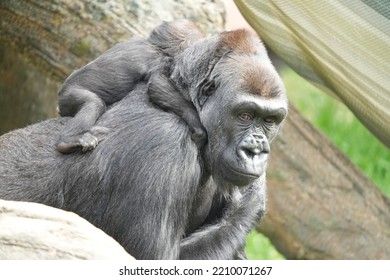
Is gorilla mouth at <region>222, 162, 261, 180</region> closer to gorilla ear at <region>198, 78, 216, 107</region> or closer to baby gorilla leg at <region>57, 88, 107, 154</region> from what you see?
gorilla ear at <region>198, 78, 216, 107</region>

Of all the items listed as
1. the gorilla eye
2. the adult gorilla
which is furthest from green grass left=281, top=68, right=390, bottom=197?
the gorilla eye

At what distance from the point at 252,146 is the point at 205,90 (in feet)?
1.17

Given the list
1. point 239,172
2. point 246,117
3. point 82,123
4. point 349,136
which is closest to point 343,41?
point 246,117

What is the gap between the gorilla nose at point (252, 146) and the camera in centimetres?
422

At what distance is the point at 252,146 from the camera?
4215mm

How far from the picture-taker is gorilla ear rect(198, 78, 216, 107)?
4359 mm

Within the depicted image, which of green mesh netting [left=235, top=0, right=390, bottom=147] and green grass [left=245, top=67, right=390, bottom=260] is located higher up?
green mesh netting [left=235, top=0, right=390, bottom=147]

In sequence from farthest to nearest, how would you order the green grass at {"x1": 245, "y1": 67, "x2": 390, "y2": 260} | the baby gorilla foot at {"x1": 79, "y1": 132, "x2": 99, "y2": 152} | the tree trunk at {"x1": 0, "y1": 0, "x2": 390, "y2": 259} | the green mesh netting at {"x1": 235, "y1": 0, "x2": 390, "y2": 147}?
the green grass at {"x1": 245, "y1": 67, "x2": 390, "y2": 260} → the tree trunk at {"x1": 0, "y1": 0, "x2": 390, "y2": 259} → the green mesh netting at {"x1": 235, "y1": 0, "x2": 390, "y2": 147} → the baby gorilla foot at {"x1": 79, "y1": 132, "x2": 99, "y2": 152}

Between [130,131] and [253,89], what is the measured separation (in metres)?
0.59

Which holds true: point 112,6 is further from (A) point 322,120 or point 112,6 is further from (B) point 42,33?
(A) point 322,120

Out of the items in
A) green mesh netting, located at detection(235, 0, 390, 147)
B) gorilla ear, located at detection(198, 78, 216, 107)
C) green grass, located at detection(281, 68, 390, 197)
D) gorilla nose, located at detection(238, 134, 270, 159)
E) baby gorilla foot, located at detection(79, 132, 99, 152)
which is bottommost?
green grass, located at detection(281, 68, 390, 197)

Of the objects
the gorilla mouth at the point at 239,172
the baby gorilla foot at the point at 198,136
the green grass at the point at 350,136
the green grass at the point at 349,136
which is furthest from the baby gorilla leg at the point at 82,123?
the green grass at the point at 350,136
